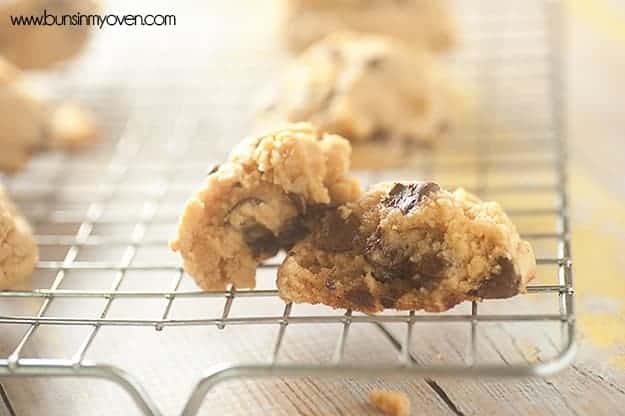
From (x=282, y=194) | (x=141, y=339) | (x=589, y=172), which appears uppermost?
(x=589, y=172)

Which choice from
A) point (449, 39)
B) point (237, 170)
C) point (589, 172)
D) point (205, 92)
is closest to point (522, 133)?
point (589, 172)

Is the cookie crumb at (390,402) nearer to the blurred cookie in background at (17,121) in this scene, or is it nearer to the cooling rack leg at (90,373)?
the cooling rack leg at (90,373)

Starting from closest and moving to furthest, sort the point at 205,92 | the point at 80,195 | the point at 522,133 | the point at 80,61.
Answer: the point at 80,195 < the point at 522,133 < the point at 205,92 < the point at 80,61

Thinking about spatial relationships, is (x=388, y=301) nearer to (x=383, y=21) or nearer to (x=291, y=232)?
(x=291, y=232)

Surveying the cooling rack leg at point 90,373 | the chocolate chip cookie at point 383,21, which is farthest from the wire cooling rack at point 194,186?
the chocolate chip cookie at point 383,21

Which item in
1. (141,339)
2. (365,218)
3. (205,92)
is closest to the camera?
(365,218)

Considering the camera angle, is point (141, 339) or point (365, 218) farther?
point (141, 339)

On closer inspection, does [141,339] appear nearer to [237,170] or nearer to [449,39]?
[237,170]

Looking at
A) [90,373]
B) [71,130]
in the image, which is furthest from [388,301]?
[71,130]
